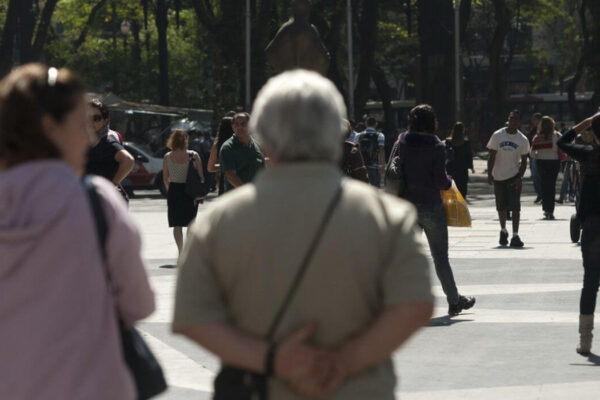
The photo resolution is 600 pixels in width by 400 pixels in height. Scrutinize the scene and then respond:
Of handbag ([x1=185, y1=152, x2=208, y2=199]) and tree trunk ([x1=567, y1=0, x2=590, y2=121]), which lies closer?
handbag ([x1=185, y1=152, x2=208, y2=199])

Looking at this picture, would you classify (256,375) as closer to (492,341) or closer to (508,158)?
(492,341)

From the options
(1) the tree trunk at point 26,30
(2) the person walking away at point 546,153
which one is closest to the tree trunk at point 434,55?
(1) the tree trunk at point 26,30

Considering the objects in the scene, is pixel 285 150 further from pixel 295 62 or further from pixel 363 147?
pixel 363 147

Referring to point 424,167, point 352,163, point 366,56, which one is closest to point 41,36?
point 366,56

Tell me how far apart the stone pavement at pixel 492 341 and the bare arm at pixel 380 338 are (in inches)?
176

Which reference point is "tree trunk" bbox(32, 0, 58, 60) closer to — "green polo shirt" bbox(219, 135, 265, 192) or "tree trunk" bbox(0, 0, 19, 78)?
"tree trunk" bbox(0, 0, 19, 78)

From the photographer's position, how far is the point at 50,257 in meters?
3.59

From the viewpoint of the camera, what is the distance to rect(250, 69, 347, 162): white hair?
351cm

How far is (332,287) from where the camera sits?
11.4 ft

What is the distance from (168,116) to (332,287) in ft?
158

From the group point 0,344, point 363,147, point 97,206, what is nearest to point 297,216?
point 97,206

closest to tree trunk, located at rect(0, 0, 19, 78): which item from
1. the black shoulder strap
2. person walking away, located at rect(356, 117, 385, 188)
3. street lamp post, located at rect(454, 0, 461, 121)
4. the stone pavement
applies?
person walking away, located at rect(356, 117, 385, 188)

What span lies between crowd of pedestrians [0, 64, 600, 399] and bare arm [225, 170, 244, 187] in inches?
337

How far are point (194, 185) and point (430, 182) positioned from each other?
5.09 metres
